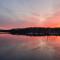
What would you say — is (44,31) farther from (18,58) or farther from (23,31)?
A: (18,58)

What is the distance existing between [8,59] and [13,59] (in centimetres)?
31

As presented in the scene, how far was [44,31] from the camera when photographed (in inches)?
2223

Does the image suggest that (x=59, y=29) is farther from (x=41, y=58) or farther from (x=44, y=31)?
(x=41, y=58)

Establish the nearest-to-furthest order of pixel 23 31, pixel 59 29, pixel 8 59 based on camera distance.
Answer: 1. pixel 8 59
2. pixel 59 29
3. pixel 23 31

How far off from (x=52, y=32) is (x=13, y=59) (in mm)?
43474

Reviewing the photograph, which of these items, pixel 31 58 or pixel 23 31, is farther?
pixel 23 31

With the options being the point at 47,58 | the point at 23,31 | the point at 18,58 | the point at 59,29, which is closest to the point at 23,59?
the point at 18,58

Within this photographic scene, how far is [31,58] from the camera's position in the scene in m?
13.8

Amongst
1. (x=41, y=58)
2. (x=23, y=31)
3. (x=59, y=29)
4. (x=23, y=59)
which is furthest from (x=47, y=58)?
(x=23, y=31)

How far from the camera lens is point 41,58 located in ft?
45.7

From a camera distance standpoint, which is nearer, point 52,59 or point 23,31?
point 52,59

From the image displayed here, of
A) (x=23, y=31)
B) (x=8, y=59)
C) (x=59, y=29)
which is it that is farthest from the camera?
(x=23, y=31)

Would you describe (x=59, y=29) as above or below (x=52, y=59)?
above

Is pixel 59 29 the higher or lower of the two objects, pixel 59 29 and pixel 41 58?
the higher
